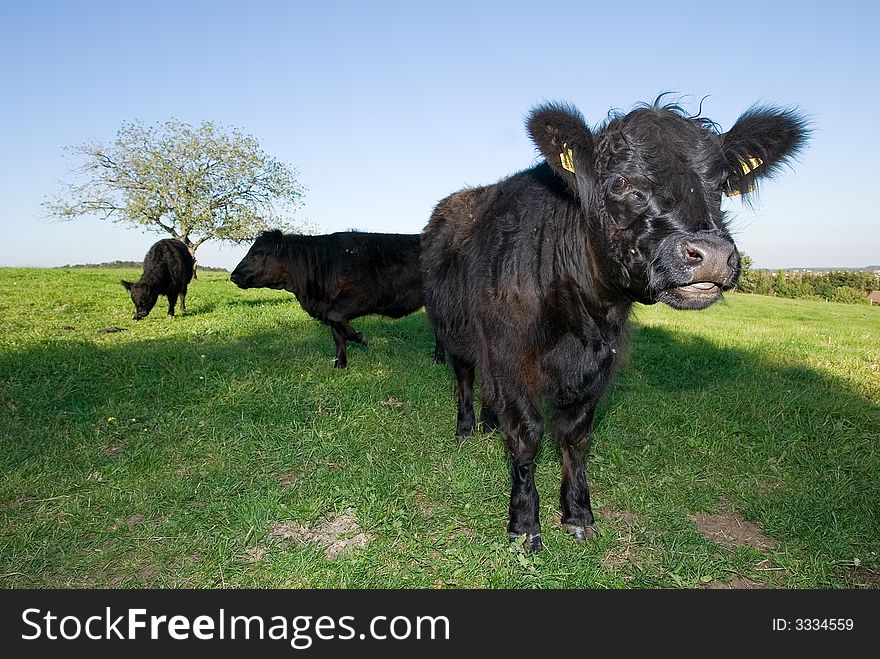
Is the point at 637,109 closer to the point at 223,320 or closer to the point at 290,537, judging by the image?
the point at 290,537

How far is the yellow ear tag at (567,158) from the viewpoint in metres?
3.38

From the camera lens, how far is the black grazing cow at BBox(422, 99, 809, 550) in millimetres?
2957

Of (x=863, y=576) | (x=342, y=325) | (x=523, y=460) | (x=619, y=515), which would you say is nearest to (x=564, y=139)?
(x=523, y=460)

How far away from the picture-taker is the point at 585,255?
352 cm

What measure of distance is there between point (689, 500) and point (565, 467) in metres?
1.11

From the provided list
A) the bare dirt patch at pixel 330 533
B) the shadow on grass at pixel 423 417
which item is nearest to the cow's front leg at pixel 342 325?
the shadow on grass at pixel 423 417

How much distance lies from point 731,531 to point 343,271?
655 centimetres

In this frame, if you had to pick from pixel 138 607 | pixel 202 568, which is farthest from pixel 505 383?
pixel 138 607

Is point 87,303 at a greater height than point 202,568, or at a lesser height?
greater

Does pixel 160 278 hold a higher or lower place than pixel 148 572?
higher

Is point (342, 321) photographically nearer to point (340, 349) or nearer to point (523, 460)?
point (340, 349)

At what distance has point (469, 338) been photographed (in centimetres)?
463

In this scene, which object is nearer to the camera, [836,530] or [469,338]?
[836,530]

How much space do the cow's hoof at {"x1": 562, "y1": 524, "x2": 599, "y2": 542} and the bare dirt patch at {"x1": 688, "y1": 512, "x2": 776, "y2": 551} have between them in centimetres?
77
